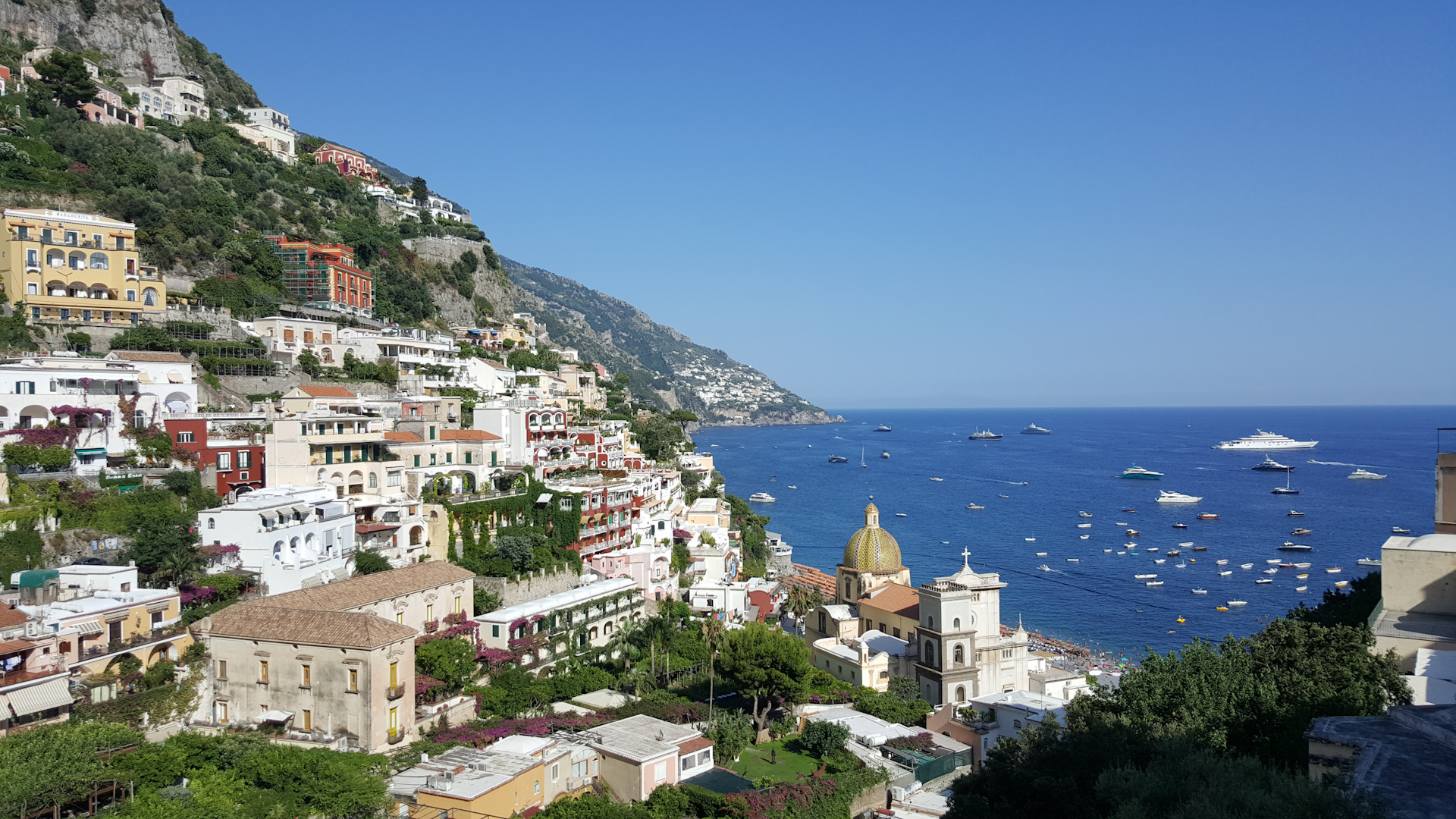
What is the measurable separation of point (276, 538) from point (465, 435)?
11.5 metres

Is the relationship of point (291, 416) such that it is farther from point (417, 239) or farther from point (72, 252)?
point (417, 239)

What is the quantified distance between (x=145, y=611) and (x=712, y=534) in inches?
1184

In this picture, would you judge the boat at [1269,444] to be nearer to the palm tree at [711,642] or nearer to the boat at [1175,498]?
the boat at [1175,498]

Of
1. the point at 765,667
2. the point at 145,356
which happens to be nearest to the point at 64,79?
the point at 145,356

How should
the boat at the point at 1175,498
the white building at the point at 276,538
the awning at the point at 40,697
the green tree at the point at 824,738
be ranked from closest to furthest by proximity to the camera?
the awning at the point at 40,697, the white building at the point at 276,538, the green tree at the point at 824,738, the boat at the point at 1175,498

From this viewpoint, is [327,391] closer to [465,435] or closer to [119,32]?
[465,435]

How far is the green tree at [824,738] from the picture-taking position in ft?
88.0

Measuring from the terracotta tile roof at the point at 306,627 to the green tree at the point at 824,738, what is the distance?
1191 cm

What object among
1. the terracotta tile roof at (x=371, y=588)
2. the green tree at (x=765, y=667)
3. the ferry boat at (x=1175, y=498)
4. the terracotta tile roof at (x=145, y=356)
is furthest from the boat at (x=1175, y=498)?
the terracotta tile roof at (x=145, y=356)

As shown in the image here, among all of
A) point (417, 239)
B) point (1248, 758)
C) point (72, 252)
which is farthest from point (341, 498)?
point (417, 239)

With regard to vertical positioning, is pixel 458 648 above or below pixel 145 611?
below

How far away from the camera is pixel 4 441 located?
27.3 m

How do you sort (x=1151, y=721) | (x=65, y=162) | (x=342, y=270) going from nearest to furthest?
(x=1151, y=721)
(x=65, y=162)
(x=342, y=270)

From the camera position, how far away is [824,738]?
27172mm
